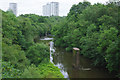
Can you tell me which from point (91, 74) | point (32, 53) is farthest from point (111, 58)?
point (32, 53)

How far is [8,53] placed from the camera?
451 inches

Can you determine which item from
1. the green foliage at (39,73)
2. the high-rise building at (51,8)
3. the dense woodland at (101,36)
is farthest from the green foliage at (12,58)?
the high-rise building at (51,8)

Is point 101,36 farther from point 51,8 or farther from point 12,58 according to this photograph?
point 51,8

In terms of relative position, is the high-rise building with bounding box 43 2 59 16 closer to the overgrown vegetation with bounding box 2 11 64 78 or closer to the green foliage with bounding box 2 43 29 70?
the overgrown vegetation with bounding box 2 11 64 78

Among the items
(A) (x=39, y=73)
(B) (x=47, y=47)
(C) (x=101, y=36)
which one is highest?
(C) (x=101, y=36)

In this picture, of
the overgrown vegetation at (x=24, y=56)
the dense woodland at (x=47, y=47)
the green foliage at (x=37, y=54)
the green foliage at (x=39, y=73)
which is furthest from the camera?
the green foliage at (x=37, y=54)

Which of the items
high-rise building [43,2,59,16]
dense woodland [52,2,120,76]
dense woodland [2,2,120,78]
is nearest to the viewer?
dense woodland [2,2,120,78]

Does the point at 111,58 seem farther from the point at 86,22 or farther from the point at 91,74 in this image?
the point at 86,22

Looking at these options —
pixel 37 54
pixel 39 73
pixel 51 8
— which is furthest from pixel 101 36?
pixel 51 8

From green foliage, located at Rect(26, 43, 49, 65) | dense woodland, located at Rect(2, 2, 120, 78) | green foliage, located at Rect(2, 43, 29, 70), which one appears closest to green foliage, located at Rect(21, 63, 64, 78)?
dense woodland, located at Rect(2, 2, 120, 78)

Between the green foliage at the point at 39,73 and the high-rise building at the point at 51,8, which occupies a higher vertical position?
the high-rise building at the point at 51,8

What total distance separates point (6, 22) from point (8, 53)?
6.15 metres

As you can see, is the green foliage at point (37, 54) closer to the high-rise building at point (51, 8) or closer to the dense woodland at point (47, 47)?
the dense woodland at point (47, 47)

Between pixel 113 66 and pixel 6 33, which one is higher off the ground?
pixel 6 33
